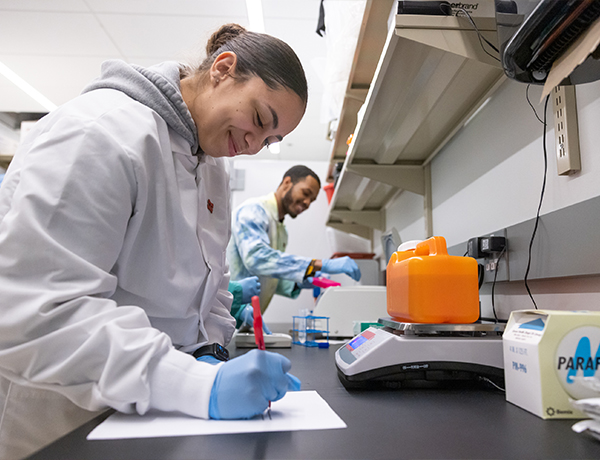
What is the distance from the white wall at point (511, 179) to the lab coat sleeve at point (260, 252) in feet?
2.67

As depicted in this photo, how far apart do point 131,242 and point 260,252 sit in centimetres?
167

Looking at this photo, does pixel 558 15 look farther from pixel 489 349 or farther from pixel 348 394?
pixel 348 394

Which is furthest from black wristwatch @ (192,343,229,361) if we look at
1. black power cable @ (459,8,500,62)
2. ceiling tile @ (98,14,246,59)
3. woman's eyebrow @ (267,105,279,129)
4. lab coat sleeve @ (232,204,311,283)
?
ceiling tile @ (98,14,246,59)

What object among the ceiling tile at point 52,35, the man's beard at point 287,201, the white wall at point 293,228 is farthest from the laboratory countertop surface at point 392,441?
the white wall at point 293,228

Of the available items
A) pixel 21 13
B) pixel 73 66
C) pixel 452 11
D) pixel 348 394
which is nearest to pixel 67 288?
pixel 348 394

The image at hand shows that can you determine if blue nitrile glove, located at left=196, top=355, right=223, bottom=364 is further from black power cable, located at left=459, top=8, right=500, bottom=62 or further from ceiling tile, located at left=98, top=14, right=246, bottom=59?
ceiling tile, located at left=98, top=14, right=246, bottom=59

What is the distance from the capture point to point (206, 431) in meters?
0.55

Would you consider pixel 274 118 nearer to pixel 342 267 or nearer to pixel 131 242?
pixel 131 242

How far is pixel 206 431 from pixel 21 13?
298cm

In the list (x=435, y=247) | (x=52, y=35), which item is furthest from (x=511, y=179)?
(x=52, y=35)

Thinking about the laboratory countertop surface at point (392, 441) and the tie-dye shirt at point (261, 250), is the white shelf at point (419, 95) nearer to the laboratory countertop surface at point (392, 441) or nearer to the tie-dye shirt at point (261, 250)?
the tie-dye shirt at point (261, 250)

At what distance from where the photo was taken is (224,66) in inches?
37.4

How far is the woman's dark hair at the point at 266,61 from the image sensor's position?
0.93m

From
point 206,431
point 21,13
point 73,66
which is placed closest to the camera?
point 206,431
